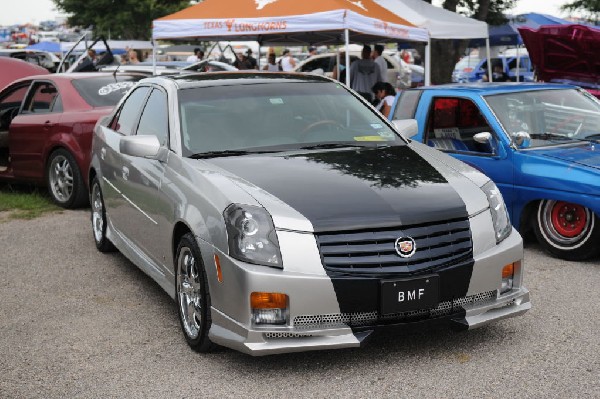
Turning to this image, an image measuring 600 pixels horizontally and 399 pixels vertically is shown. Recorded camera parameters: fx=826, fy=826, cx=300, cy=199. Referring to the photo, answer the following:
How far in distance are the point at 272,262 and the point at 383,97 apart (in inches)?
325

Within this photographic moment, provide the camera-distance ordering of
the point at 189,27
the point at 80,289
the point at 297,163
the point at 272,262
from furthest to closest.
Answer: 1. the point at 189,27
2. the point at 80,289
3. the point at 297,163
4. the point at 272,262

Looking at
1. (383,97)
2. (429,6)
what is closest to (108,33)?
(429,6)

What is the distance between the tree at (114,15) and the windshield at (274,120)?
1945 inches

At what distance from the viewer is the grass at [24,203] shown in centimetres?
907

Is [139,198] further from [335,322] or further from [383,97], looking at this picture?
[383,97]

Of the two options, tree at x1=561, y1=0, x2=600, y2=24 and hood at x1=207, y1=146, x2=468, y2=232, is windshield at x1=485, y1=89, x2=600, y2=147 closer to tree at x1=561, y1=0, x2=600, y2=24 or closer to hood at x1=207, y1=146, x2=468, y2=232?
hood at x1=207, y1=146, x2=468, y2=232

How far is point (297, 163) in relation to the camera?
15.7ft

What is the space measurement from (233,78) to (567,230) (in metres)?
2.92

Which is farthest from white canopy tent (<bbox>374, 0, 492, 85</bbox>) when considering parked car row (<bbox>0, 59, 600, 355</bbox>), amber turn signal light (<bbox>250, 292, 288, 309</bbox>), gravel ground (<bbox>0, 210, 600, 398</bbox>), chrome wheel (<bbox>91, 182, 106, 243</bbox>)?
amber turn signal light (<bbox>250, 292, 288, 309</bbox>)

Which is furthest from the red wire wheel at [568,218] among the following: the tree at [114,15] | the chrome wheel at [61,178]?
the tree at [114,15]

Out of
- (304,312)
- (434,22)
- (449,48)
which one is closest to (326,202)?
(304,312)

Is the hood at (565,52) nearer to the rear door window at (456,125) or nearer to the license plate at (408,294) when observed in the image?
the rear door window at (456,125)

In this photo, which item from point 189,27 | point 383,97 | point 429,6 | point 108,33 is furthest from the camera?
point 108,33

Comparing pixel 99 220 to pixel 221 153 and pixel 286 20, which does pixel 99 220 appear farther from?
pixel 286 20
